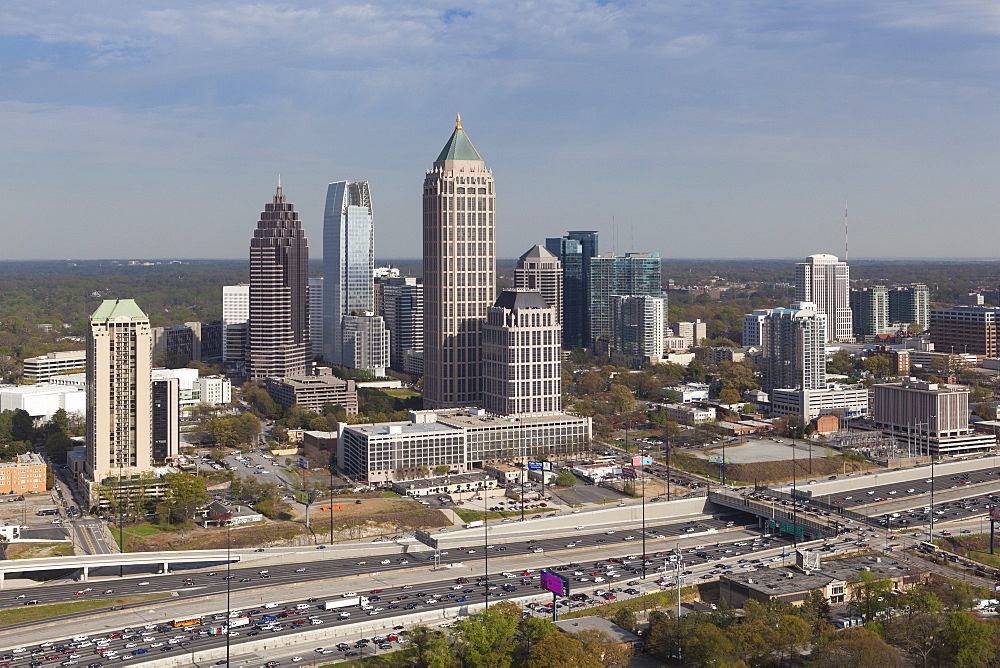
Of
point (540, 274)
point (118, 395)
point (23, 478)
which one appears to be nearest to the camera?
point (118, 395)

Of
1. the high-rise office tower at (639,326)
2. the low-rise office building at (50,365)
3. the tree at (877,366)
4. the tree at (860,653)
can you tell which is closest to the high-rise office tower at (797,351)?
the tree at (877,366)

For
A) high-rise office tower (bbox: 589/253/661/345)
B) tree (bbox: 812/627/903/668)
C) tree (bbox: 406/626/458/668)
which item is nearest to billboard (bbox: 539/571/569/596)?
tree (bbox: 406/626/458/668)

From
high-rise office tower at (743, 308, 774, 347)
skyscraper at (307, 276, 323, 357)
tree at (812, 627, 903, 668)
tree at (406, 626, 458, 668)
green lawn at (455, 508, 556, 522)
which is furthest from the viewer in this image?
high-rise office tower at (743, 308, 774, 347)

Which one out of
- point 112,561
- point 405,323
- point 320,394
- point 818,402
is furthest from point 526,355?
point 405,323

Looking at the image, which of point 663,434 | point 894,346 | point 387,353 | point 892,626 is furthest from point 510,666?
point 894,346

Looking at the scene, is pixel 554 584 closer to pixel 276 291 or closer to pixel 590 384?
pixel 590 384

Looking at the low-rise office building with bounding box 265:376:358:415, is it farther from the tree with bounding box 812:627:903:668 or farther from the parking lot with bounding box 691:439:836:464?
the tree with bounding box 812:627:903:668
